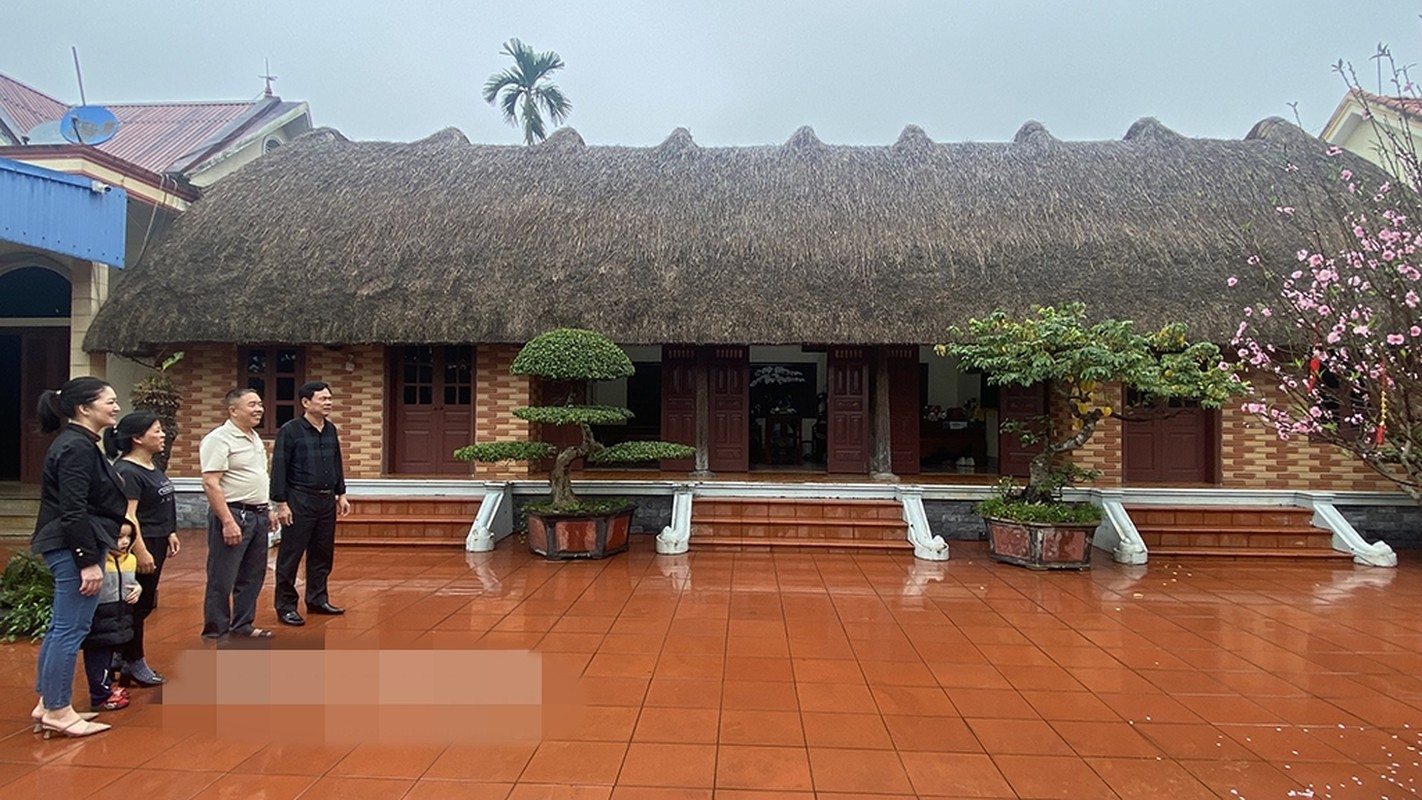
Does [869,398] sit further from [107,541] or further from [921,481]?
[107,541]

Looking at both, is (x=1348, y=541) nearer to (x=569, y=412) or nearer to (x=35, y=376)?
(x=569, y=412)

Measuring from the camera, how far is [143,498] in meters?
3.56

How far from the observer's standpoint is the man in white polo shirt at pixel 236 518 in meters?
4.02

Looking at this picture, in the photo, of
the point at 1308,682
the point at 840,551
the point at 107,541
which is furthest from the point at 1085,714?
the point at 107,541

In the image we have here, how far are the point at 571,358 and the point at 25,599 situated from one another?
13.1 ft

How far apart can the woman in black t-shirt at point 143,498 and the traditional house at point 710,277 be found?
166 inches

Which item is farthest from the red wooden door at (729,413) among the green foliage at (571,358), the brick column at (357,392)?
the brick column at (357,392)

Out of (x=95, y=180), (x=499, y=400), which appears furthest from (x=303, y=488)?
(x=95, y=180)

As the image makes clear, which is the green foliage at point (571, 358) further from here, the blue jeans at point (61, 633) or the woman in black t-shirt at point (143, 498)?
the blue jeans at point (61, 633)

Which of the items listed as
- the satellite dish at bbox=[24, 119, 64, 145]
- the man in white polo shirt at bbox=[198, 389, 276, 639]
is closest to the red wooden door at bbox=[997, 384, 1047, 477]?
the man in white polo shirt at bbox=[198, 389, 276, 639]

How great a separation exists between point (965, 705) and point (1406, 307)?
2370 millimetres

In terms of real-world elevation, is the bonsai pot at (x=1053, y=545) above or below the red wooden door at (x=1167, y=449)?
below

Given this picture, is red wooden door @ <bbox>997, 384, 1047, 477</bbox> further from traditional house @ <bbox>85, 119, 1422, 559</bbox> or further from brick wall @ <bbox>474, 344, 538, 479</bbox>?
brick wall @ <bbox>474, 344, 538, 479</bbox>

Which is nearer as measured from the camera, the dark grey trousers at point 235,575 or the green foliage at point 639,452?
the dark grey trousers at point 235,575
